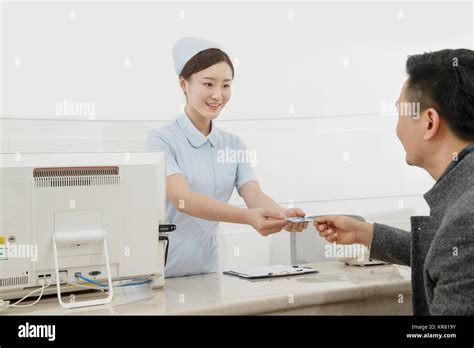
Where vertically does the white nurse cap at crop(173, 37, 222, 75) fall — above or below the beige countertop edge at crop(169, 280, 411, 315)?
above

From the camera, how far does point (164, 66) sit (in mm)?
3803

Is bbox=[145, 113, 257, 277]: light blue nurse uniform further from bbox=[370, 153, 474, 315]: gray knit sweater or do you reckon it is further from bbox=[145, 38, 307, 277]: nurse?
bbox=[370, 153, 474, 315]: gray knit sweater

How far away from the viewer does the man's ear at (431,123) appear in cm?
157

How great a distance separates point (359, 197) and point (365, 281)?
2.13 meters

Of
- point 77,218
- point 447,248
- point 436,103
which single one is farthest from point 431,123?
point 77,218

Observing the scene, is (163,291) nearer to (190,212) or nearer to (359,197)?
(190,212)

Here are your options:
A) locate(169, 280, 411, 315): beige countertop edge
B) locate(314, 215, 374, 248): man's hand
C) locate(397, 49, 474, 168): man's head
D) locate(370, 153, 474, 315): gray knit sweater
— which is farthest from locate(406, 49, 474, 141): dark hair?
locate(169, 280, 411, 315): beige countertop edge

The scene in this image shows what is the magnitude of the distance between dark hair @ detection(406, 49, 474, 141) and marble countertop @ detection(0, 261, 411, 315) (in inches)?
28.7

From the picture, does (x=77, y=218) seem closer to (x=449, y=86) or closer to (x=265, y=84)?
(x=449, y=86)

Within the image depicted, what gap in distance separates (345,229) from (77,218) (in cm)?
89

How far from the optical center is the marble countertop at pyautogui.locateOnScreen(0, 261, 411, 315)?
180 centimetres

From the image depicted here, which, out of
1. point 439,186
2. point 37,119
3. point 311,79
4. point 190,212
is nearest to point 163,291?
point 190,212

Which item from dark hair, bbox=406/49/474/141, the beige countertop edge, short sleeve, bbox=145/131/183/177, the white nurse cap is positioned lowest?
the beige countertop edge

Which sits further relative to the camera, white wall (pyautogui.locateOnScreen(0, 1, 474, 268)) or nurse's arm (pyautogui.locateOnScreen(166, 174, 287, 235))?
white wall (pyautogui.locateOnScreen(0, 1, 474, 268))
